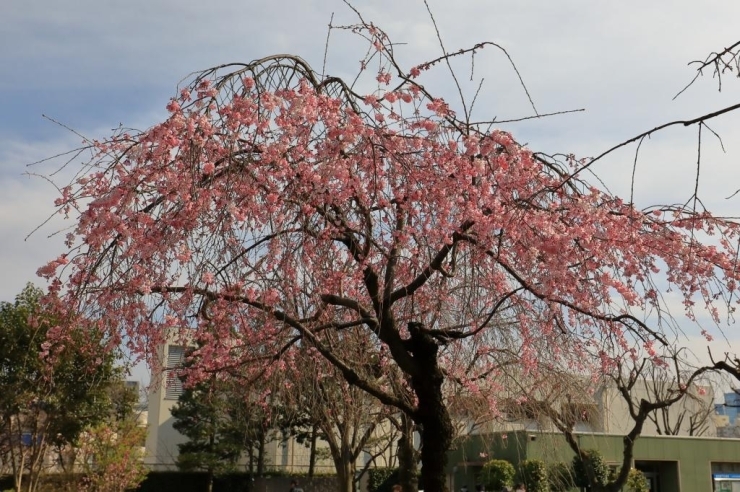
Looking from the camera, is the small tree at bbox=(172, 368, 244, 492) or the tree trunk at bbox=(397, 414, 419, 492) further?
the small tree at bbox=(172, 368, 244, 492)

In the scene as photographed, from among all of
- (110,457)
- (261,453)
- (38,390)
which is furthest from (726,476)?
(38,390)

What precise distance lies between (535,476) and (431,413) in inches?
604

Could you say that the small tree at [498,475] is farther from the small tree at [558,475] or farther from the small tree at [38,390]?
the small tree at [38,390]

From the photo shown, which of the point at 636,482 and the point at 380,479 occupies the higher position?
the point at 636,482

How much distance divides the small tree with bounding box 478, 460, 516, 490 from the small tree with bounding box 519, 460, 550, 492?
344 millimetres

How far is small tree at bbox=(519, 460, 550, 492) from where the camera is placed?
70.5ft

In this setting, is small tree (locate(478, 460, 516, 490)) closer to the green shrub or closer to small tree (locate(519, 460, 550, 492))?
small tree (locate(519, 460, 550, 492))

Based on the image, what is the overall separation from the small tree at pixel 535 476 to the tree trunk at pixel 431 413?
47.6ft

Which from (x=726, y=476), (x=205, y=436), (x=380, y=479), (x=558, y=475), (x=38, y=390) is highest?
(x=38, y=390)

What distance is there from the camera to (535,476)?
21.7 metres

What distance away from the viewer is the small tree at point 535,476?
21.5m

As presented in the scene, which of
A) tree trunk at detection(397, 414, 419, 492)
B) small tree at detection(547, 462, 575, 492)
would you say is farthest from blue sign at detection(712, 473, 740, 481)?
tree trunk at detection(397, 414, 419, 492)

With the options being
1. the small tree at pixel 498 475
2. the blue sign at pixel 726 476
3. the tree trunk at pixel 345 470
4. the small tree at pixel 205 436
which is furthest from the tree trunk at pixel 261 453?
the blue sign at pixel 726 476

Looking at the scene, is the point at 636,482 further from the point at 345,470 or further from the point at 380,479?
the point at 345,470
